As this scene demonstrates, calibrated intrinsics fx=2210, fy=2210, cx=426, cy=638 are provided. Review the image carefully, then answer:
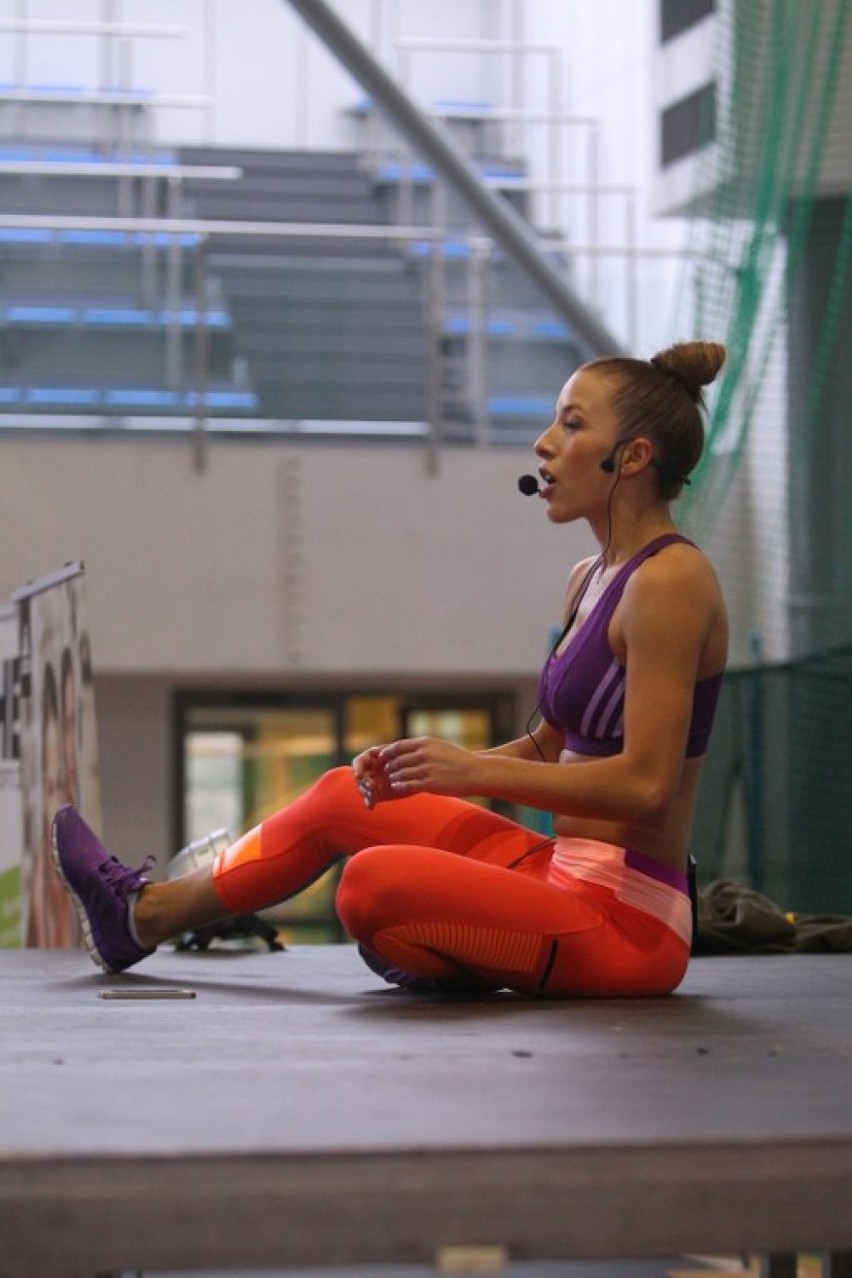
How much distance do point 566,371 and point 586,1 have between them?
4.50m

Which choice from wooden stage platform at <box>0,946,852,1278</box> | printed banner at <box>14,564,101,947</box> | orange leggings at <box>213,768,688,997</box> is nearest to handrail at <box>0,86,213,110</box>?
printed banner at <box>14,564,101,947</box>

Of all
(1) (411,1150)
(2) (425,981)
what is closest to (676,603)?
(2) (425,981)

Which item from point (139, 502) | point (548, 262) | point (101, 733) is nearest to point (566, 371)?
point (548, 262)

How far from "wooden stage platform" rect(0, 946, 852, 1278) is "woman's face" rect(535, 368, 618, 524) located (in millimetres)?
778

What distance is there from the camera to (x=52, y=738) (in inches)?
185

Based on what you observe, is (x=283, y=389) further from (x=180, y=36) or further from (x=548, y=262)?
(x=180, y=36)

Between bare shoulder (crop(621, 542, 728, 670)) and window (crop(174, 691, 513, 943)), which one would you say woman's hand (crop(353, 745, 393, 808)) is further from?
window (crop(174, 691, 513, 943))

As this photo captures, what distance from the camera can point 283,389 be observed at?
8.35 m

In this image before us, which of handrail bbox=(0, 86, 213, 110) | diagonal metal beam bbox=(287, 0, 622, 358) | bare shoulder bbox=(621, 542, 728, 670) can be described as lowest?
bare shoulder bbox=(621, 542, 728, 670)

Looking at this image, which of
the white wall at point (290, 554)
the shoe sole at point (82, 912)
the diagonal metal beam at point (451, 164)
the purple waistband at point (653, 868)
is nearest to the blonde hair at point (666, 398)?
the purple waistband at point (653, 868)

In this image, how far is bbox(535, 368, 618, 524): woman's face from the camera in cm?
264

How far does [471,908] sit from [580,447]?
566mm

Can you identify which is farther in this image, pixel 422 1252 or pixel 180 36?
pixel 180 36

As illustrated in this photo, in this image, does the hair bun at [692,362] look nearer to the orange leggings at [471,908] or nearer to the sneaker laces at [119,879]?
the orange leggings at [471,908]
